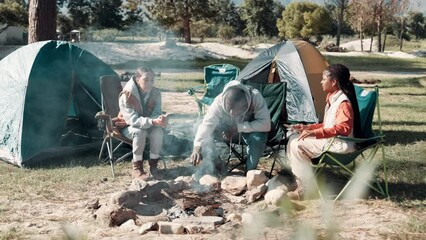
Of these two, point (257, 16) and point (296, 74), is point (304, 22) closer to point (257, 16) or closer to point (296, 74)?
point (257, 16)

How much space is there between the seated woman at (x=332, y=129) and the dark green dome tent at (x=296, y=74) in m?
2.69

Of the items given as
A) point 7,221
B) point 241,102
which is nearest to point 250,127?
point 241,102

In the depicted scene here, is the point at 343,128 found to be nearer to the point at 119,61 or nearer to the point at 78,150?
the point at 78,150

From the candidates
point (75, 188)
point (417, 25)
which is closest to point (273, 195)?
point (75, 188)

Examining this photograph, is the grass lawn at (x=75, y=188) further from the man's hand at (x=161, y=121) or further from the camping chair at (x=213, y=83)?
the camping chair at (x=213, y=83)

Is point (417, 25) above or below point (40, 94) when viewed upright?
above

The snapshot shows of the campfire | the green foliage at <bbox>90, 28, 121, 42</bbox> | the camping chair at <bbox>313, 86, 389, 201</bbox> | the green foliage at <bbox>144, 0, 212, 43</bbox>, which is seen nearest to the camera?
the campfire

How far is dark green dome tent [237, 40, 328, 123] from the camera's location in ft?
23.0

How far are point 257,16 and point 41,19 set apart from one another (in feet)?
133

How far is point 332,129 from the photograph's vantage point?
4.00 meters

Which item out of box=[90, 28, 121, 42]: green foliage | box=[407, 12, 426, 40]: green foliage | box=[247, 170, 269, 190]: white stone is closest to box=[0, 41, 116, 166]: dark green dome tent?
box=[247, 170, 269, 190]: white stone

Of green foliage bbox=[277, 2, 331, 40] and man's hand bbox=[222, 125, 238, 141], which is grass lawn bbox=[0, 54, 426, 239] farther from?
green foliage bbox=[277, 2, 331, 40]

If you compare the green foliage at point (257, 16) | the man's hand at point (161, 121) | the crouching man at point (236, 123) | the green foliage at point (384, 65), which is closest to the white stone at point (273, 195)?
the crouching man at point (236, 123)

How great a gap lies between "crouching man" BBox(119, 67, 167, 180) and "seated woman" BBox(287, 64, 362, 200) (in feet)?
4.39
